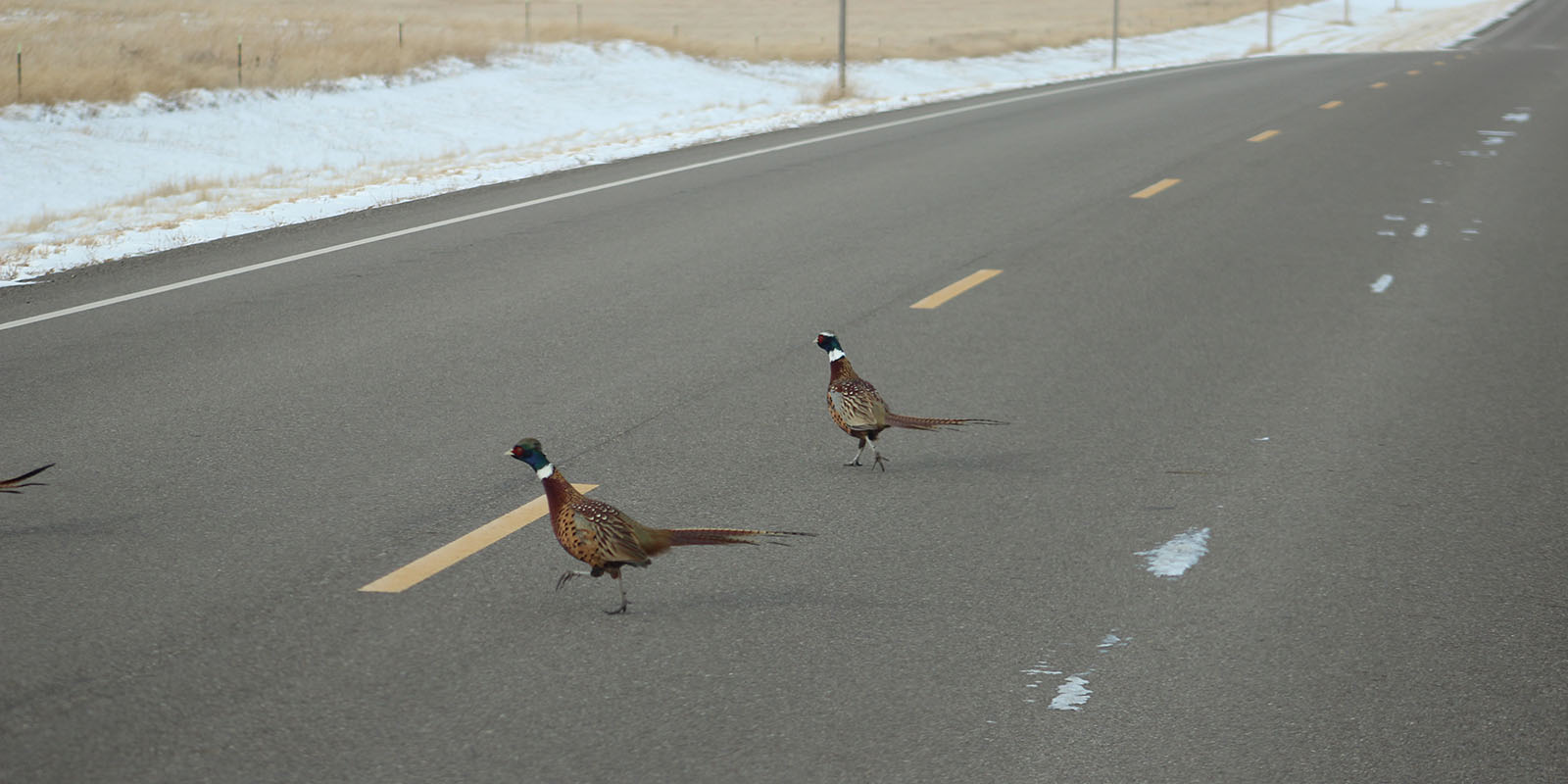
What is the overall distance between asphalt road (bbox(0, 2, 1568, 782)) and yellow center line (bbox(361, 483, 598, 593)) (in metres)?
0.07

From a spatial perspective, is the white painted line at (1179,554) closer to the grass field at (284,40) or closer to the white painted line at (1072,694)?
the white painted line at (1072,694)

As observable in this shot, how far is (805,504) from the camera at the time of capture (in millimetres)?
6297

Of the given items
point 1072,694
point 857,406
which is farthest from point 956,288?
point 1072,694

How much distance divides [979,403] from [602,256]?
16.2ft

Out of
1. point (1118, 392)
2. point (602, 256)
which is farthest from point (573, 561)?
point (602, 256)

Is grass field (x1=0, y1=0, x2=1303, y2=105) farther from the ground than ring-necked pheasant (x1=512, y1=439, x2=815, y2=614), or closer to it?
farther from the ground

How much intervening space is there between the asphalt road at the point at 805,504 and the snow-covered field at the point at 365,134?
264cm

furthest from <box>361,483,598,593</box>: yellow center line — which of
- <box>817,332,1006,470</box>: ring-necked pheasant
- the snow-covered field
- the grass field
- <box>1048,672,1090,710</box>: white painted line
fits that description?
the grass field

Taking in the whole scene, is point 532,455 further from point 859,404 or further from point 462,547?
point 859,404

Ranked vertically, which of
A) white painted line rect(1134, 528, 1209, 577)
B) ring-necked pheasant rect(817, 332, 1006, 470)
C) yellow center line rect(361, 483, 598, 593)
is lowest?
white painted line rect(1134, 528, 1209, 577)

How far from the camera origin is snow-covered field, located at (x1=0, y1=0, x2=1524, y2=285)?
612 inches

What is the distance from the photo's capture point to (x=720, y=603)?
5.21 metres

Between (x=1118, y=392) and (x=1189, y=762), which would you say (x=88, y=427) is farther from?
(x=1189, y=762)

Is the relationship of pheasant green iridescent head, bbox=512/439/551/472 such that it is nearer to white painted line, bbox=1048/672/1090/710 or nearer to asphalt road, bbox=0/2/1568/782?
asphalt road, bbox=0/2/1568/782
